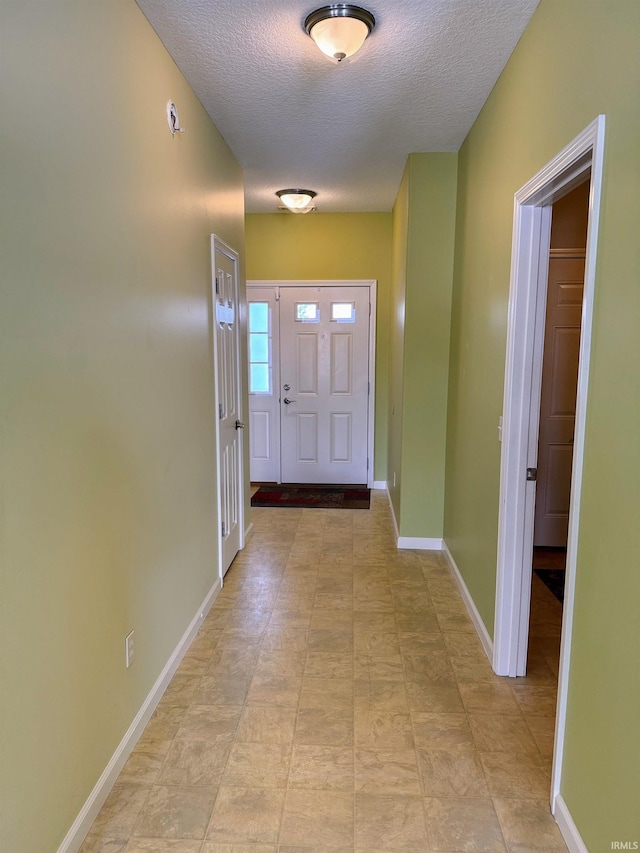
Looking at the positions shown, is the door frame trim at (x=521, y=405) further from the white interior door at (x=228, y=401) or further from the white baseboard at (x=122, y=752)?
the white interior door at (x=228, y=401)

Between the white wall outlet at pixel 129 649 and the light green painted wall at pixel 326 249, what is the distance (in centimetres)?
380

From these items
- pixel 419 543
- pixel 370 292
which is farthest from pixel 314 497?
pixel 370 292

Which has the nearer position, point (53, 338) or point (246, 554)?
point (53, 338)

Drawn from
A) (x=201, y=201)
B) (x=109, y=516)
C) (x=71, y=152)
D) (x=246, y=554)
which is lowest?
(x=246, y=554)

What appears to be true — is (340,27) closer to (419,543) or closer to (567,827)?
(567,827)

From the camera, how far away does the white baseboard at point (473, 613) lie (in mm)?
2426

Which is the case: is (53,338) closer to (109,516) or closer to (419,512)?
(109,516)

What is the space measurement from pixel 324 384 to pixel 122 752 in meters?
3.85

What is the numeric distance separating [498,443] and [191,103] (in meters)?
2.17

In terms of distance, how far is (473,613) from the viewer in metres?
2.73

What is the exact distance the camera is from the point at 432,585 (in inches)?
125

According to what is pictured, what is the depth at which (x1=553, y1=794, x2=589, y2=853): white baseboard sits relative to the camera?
1.41 m

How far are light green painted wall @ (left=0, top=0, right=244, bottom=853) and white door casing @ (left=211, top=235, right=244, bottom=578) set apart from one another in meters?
→ 0.60

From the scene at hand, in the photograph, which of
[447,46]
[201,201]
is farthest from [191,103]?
[447,46]
